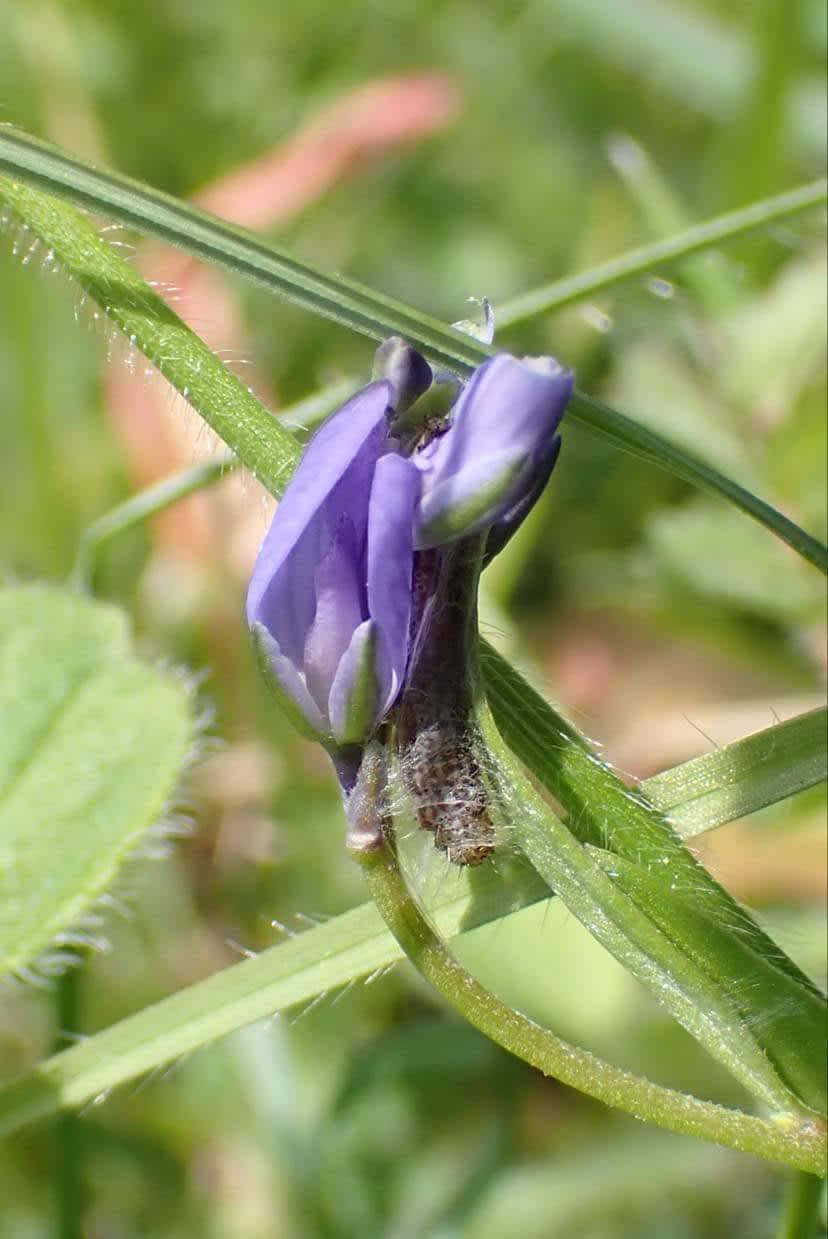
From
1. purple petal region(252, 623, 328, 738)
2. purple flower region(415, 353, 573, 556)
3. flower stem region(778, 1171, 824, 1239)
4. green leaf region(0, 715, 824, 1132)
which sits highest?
purple flower region(415, 353, 573, 556)

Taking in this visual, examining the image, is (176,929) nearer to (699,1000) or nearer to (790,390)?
(790,390)

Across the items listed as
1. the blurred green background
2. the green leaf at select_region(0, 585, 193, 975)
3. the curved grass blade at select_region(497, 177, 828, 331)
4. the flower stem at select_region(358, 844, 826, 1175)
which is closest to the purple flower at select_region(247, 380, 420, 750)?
the flower stem at select_region(358, 844, 826, 1175)

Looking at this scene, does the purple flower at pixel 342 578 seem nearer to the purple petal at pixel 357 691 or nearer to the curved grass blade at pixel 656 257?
the purple petal at pixel 357 691

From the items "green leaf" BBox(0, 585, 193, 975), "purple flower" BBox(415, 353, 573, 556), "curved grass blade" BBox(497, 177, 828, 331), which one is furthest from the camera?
"curved grass blade" BBox(497, 177, 828, 331)

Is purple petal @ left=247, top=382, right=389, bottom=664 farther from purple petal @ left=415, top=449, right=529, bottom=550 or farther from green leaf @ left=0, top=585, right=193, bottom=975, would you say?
green leaf @ left=0, top=585, right=193, bottom=975

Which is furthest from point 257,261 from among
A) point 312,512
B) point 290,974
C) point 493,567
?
point 493,567

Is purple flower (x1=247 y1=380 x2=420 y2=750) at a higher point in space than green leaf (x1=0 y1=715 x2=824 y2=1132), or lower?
higher

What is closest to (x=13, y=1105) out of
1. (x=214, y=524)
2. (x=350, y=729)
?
(x=350, y=729)

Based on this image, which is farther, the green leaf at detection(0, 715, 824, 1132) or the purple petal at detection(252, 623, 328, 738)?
the green leaf at detection(0, 715, 824, 1132)
